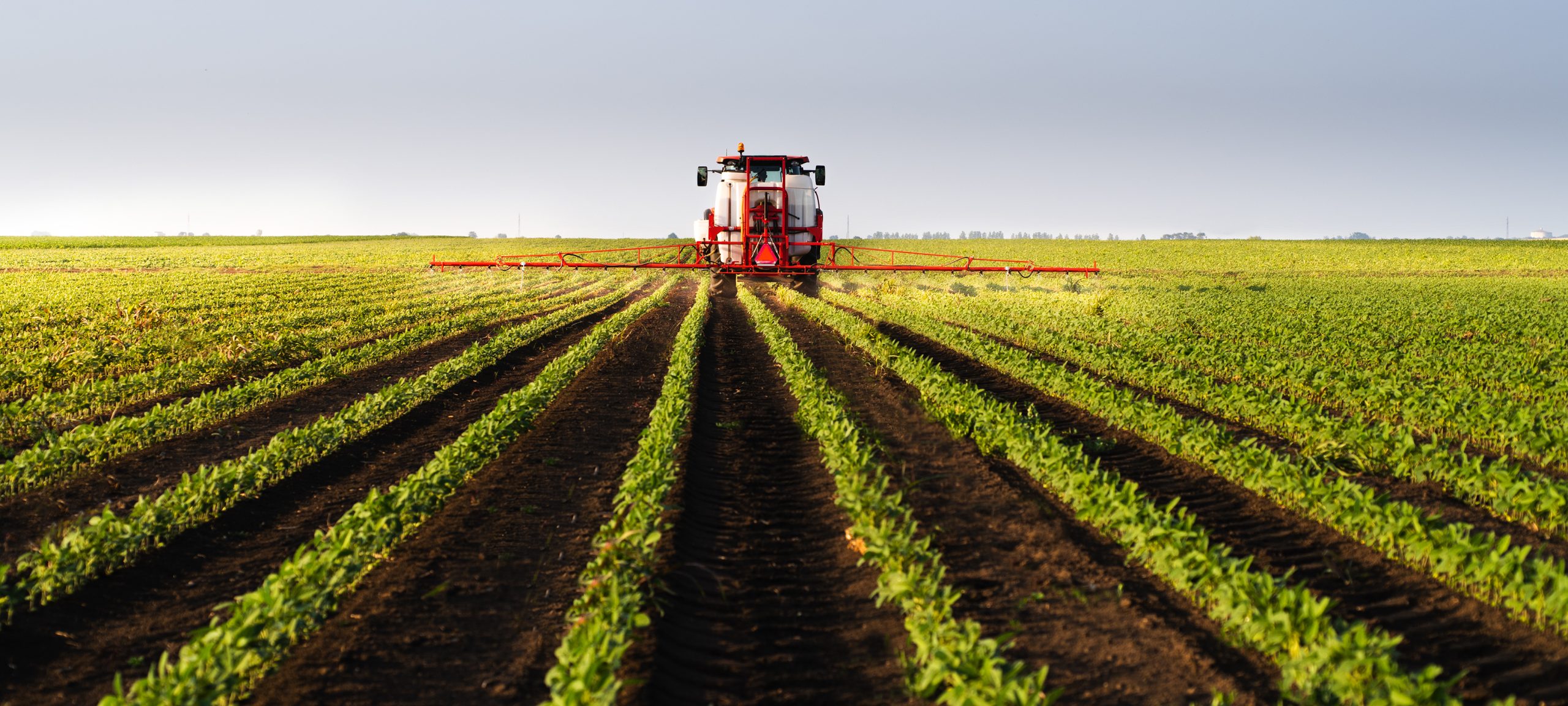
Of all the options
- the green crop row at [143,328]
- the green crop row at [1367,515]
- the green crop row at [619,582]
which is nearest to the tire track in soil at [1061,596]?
the green crop row at [1367,515]

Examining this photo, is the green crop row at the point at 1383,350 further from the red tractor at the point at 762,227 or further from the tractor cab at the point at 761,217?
the tractor cab at the point at 761,217

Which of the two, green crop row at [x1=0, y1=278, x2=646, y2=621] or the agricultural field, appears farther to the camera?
green crop row at [x1=0, y1=278, x2=646, y2=621]

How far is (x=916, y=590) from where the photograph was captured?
16.3 feet

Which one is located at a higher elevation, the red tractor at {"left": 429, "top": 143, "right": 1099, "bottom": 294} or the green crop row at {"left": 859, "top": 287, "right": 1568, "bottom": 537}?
the red tractor at {"left": 429, "top": 143, "right": 1099, "bottom": 294}

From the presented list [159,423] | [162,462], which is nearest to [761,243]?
[159,423]

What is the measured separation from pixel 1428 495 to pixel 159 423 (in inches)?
443

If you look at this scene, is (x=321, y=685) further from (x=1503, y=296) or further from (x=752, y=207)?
(x=1503, y=296)

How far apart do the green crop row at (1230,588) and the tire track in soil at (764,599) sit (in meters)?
1.70

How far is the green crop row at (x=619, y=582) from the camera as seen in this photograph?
391cm

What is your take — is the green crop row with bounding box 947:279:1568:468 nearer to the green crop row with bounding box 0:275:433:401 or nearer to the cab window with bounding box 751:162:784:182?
the cab window with bounding box 751:162:784:182

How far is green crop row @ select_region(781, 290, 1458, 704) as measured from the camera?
3.94 meters

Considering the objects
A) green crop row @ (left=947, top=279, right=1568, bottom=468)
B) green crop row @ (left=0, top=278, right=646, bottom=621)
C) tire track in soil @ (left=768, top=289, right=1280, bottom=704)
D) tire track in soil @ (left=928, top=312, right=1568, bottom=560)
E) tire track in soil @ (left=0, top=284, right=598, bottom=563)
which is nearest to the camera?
tire track in soil @ (left=768, top=289, right=1280, bottom=704)

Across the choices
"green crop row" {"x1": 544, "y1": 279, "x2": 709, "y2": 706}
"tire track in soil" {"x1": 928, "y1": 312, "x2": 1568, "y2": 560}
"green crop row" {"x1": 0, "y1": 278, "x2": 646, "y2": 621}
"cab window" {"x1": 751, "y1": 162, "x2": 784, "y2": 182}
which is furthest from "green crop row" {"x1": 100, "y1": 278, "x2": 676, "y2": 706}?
"cab window" {"x1": 751, "y1": 162, "x2": 784, "y2": 182}

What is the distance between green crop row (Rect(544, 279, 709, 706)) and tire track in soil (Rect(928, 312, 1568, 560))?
16.4 ft
